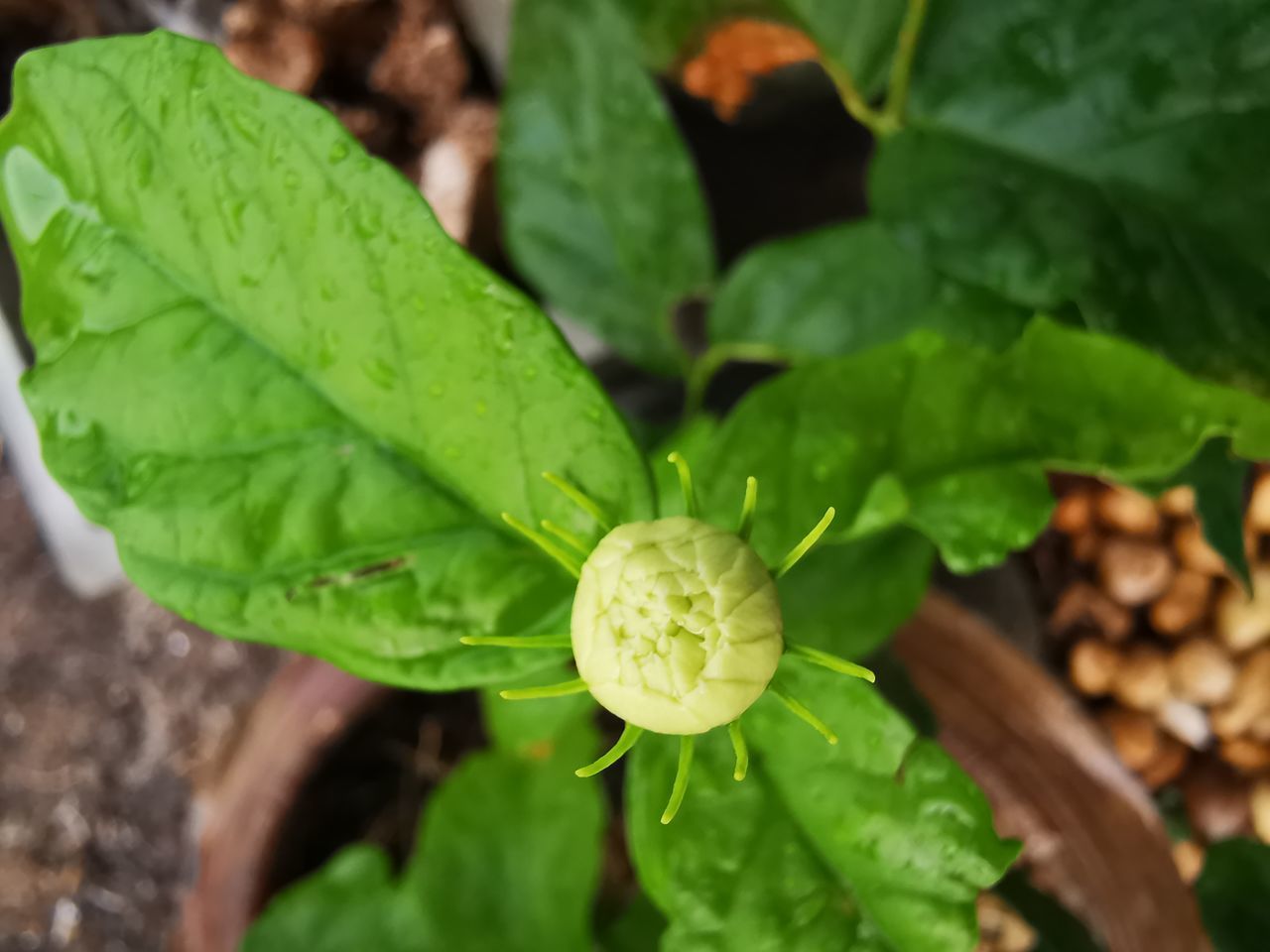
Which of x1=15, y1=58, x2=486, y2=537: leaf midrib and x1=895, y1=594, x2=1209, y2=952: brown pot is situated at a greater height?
x1=15, y1=58, x2=486, y2=537: leaf midrib

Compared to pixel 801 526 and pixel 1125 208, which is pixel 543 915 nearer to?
pixel 801 526

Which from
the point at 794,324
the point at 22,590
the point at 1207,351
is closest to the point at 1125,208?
the point at 1207,351

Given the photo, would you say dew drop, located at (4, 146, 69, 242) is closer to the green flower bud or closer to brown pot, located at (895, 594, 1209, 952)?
the green flower bud

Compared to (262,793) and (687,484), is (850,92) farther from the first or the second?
(262,793)

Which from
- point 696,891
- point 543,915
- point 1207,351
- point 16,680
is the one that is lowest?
point 16,680

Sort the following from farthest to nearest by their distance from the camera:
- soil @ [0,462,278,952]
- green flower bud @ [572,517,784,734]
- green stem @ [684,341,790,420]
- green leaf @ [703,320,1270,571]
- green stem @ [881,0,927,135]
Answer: soil @ [0,462,278,952], green stem @ [684,341,790,420], green stem @ [881,0,927,135], green leaf @ [703,320,1270,571], green flower bud @ [572,517,784,734]

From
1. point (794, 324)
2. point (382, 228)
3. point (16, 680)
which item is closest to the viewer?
point (382, 228)

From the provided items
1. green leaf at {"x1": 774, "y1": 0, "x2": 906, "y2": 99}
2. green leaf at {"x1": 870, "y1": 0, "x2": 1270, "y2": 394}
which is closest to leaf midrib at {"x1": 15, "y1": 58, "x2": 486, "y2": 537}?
green leaf at {"x1": 870, "y1": 0, "x2": 1270, "y2": 394}
